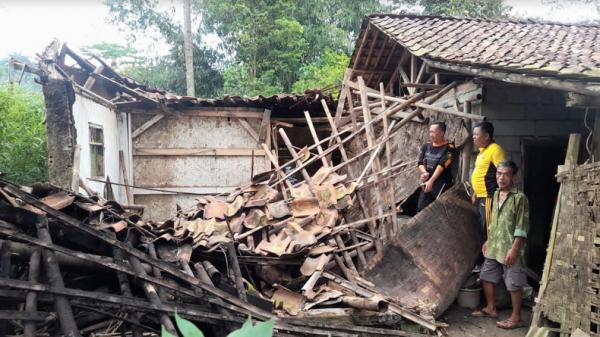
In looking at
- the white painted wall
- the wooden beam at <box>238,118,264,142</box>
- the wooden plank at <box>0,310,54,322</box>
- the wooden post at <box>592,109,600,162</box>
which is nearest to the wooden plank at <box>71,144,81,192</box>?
the white painted wall

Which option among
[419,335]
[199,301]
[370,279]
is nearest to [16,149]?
[199,301]

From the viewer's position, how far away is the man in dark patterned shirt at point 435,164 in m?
5.88

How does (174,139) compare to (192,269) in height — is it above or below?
above

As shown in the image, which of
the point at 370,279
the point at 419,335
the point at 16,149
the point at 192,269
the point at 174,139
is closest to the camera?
the point at 419,335

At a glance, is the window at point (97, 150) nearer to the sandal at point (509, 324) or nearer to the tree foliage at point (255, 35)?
the sandal at point (509, 324)

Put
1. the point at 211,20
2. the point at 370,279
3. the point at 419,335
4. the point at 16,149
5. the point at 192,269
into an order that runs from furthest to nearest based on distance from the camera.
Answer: the point at 211,20
the point at 16,149
the point at 370,279
the point at 192,269
the point at 419,335

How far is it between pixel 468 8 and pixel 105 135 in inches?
602

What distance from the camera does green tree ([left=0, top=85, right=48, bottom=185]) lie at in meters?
8.26

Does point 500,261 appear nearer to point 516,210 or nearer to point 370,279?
point 516,210

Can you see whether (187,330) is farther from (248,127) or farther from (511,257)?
(248,127)

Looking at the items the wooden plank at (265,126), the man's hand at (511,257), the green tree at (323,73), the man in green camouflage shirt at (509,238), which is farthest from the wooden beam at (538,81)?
the green tree at (323,73)

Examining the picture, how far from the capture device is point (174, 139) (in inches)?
388

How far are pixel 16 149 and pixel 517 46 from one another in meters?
8.89

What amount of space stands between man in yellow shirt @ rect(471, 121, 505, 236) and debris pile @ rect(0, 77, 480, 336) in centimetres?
58
